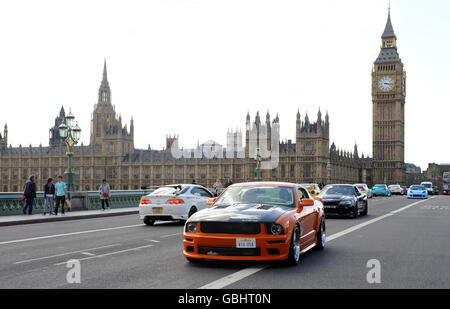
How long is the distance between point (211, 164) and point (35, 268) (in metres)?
92.9

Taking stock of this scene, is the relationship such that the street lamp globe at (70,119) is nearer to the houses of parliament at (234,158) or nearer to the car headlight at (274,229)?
the car headlight at (274,229)

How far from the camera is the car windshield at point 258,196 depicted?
9719mm

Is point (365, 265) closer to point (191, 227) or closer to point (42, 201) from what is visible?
point (191, 227)

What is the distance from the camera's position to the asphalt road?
7414 millimetres

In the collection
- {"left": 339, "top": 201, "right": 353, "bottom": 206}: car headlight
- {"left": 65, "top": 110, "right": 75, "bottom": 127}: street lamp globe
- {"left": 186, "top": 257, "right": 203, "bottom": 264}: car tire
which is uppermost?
{"left": 65, "top": 110, "right": 75, "bottom": 127}: street lamp globe

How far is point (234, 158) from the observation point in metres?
101

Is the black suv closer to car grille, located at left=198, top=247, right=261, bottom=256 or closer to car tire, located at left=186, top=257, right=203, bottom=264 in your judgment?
car tire, located at left=186, top=257, right=203, bottom=264

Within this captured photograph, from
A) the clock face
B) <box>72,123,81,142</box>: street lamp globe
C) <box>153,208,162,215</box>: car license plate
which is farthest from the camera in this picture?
the clock face

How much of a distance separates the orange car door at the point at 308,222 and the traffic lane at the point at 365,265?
0.33 meters

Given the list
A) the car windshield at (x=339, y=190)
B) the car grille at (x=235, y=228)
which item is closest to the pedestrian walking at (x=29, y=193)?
the car windshield at (x=339, y=190)

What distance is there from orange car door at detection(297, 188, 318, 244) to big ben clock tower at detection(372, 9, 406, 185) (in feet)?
401

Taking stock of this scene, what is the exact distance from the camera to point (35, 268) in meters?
8.73

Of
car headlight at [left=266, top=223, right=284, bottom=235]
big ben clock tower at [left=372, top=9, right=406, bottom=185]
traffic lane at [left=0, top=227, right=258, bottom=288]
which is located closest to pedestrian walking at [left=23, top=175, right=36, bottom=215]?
traffic lane at [left=0, top=227, right=258, bottom=288]

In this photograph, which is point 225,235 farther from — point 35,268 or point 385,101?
point 385,101
